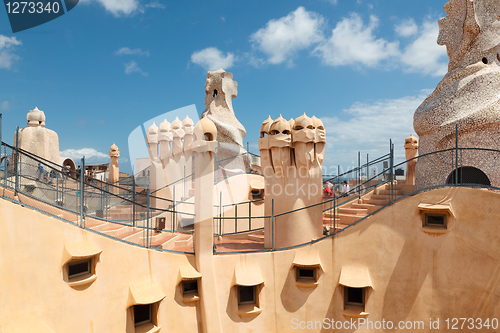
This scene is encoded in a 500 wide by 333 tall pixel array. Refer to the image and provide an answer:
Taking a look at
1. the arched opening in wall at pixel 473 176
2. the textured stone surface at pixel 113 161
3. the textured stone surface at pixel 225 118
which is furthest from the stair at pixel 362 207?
the textured stone surface at pixel 113 161

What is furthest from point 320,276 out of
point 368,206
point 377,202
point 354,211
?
point 377,202

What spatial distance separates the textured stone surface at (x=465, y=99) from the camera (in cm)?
873

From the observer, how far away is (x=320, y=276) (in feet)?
25.2

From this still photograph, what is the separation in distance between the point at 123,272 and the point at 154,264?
726 millimetres

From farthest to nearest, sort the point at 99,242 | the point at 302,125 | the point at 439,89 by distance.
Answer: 1. the point at 439,89
2. the point at 302,125
3. the point at 99,242

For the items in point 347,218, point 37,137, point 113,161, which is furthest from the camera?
point 113,161

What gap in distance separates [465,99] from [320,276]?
23.2ft

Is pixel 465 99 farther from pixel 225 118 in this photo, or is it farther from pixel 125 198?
pixel 225 118

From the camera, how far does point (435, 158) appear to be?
9352mm

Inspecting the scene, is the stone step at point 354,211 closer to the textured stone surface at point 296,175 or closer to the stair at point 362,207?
the stair at point 362,207

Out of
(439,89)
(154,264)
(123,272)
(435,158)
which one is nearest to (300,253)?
(154,264)

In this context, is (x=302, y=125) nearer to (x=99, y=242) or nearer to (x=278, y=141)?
(x=278, y=141)

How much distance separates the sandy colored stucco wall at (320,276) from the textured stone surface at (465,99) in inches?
105

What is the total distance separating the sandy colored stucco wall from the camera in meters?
4.93
